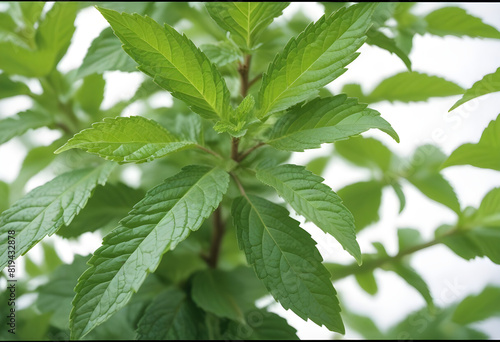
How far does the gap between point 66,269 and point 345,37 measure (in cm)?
45

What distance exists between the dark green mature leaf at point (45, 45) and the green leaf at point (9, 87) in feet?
0.04

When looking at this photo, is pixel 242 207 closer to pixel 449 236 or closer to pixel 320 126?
pixel 320 126

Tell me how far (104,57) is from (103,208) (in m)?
0.17

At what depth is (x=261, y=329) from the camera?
562 mm

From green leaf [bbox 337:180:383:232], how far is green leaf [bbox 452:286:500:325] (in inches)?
9.3

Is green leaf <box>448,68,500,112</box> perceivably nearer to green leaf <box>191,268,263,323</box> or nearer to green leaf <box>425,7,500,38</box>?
green leaf <box>425,7,500,38</box>

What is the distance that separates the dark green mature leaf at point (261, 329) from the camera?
1.79 feet

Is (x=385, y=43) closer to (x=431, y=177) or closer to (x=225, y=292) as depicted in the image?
(x=431, y=177)

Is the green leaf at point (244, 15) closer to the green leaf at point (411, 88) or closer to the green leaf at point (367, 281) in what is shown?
the green leaf at point (411, 88)

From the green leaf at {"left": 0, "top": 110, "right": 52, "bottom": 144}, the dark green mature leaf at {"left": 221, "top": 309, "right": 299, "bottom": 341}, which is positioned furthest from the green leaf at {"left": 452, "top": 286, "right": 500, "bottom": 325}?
the green leaf at {"left": 0, "top": 110, "right": 52, "bottom": 144}

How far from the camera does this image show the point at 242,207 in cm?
45

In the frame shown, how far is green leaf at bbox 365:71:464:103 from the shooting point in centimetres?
57

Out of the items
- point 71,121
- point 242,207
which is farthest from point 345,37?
point 71,121

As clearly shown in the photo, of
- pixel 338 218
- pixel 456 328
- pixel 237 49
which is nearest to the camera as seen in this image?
pixel 338 218
